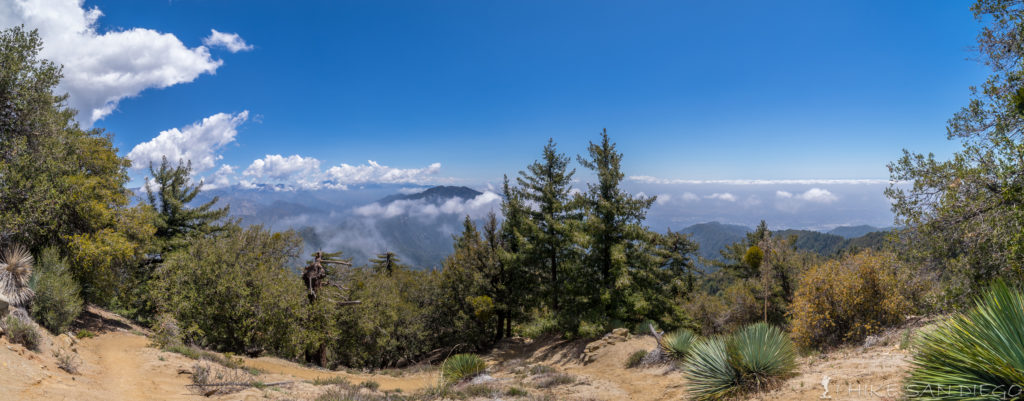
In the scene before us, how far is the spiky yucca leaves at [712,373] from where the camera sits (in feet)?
23.2

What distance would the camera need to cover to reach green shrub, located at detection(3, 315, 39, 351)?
28.0 feet

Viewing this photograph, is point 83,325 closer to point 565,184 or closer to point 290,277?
point 290,277

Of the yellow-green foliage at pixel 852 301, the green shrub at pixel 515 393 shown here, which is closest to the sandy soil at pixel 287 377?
the green shrub at pixel 515 393

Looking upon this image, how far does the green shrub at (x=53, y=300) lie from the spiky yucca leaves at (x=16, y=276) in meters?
0.23

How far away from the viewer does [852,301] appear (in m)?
11.4

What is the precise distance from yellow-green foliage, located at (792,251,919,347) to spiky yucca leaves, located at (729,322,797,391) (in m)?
5.78

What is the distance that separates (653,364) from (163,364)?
15110 mm

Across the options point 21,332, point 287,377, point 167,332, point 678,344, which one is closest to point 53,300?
point 167,332

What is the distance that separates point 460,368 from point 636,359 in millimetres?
6388

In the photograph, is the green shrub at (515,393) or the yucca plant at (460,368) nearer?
the green shrub at (515,393)

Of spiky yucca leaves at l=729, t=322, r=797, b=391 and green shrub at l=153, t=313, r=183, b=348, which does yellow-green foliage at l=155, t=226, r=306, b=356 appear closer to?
green shrub at l=153, t=313, r=183, b=348

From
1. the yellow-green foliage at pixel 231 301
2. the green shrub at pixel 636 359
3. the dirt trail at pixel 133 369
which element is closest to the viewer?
the dirt trail at pixel 133 369

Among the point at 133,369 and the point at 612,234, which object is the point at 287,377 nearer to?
the point at 133,369

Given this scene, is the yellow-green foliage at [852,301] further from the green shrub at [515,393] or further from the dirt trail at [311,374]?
the dirt trail at [311,374]
